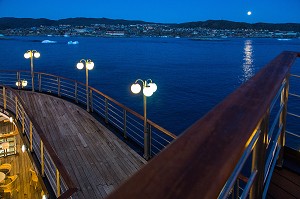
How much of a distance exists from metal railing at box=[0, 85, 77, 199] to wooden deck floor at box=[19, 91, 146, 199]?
42 centimetres

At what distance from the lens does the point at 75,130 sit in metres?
8.34

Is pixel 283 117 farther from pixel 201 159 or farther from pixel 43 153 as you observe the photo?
pixel 43 153

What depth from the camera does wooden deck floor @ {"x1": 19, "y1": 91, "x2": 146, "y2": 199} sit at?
5617 mm

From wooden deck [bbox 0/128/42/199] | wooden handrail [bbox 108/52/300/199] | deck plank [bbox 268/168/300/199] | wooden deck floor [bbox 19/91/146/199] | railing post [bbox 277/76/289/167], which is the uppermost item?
wooden handrail [bbox 108/52/300/199]

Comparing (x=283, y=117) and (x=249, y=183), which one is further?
(x=283, y=117)

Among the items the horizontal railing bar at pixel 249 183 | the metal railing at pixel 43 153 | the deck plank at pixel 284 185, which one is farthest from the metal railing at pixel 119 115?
the horizontal railing bar at pixel 249 183

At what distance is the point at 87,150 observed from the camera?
277 inches

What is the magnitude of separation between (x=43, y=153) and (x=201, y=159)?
208 inches

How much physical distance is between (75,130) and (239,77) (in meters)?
45.1

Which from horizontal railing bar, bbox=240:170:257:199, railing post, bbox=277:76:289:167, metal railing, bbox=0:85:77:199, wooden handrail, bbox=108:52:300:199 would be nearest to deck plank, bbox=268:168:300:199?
railing post, bbox=277:76:289:167

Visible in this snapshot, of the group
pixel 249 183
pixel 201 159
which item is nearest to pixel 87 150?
pixel 249 183

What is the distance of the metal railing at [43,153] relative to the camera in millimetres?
3773

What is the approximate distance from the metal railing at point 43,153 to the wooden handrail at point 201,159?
2.96 meters

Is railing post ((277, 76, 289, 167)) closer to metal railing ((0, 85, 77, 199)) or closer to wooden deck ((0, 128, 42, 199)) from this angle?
metal railing ((0, 85, 77, 199))
